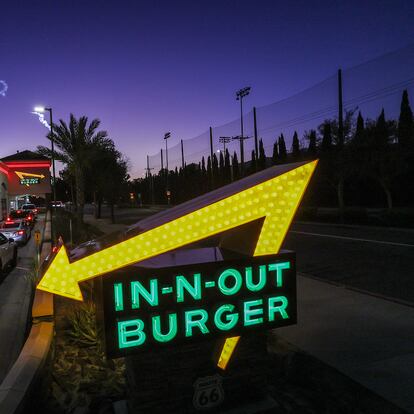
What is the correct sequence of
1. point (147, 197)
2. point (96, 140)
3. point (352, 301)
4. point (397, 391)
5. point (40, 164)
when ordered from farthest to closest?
1. point (147, 197)
2. point (40, 164)
3. point (96, 140)
4. point (352, 301)
5. point (397, 391)

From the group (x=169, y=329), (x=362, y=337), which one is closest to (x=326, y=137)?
(x=362, y=337)

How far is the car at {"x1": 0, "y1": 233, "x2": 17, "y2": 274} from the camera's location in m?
12.6

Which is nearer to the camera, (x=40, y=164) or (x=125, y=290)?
(x=125, y=290)

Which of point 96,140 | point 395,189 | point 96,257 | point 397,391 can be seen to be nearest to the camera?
point 96,257

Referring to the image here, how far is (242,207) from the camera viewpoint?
3965 mm

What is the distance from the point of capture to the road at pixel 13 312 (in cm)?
682

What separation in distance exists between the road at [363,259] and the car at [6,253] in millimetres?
9278

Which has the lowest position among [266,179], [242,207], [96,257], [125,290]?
[125,290]

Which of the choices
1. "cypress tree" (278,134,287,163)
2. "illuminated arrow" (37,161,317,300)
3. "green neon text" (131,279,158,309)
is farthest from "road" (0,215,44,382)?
"cypress tree" (278,134,287,163)

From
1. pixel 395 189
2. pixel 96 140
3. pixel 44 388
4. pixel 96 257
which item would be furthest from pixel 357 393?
pixel 395 189

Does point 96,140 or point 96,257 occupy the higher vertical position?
Result: point 96,140

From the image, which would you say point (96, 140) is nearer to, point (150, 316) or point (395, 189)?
point (150, 316)

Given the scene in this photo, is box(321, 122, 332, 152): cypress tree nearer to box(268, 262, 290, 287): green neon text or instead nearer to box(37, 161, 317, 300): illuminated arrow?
box(37, 161, 317, 300): illuminated arrow

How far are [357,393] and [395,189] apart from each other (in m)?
39.4
